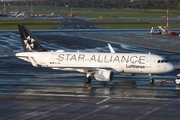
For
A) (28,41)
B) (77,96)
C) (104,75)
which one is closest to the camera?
(77,96)

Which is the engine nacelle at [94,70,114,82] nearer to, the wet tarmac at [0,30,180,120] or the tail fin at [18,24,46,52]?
the wet tarmac at [0,30,180,120]

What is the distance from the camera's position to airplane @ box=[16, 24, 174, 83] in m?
55.6

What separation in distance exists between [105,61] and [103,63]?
34 cm

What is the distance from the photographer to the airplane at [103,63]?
182 ft

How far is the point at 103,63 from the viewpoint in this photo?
56938 mm

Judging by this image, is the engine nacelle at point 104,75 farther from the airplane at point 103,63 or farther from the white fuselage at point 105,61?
the white fuselage at point 105,61

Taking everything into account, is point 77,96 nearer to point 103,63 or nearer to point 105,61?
point 103,63

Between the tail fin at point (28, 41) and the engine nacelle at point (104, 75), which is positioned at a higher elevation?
the tail fin at point (28, 41)

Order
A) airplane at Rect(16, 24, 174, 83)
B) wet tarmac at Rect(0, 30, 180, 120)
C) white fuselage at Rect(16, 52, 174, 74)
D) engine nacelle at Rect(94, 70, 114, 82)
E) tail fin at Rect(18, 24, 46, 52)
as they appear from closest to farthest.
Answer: wet tarmac at Rect(0, 30, 180, 120) → engine nacelle at Rect(94, 70, 114, 82) → airplane at Rect(16, 24, 174, 83) → white fuselage at Rect(16, 52, 174, 74) → tail fin at Rect(18, 24, 46, 52)

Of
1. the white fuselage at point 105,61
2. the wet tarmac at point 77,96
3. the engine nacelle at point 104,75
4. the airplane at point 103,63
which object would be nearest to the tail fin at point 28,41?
the airplane at point 103,63

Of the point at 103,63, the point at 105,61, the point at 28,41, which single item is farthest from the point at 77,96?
the point at 28,41

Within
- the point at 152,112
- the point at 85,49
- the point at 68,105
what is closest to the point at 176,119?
the point at 152,112

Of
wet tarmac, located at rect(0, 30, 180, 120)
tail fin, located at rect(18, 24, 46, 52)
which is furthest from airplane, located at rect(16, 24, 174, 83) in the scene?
wet tarmac, located at rect(0, 30, 180, 120)

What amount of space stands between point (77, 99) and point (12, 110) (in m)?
7.37
